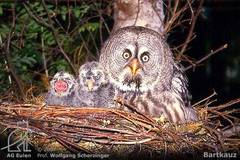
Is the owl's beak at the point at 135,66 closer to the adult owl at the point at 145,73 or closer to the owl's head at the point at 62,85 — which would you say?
the adult owl at the point at 145,73

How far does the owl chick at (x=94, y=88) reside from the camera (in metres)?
4.96

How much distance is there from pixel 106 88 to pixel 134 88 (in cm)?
23

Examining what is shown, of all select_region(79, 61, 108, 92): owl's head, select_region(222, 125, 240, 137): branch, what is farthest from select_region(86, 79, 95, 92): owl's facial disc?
select_region(222, 125, 240, 137): branch

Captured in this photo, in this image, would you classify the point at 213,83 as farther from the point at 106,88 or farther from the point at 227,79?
the point at 106,88

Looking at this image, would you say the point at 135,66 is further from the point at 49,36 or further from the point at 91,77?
the point at 49,36

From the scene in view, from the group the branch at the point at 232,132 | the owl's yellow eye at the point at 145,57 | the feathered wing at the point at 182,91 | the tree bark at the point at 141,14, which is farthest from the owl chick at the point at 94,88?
the branch at the point at 232,132

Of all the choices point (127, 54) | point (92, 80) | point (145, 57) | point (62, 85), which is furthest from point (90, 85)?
point (145, 57)

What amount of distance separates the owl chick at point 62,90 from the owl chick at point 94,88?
7cm

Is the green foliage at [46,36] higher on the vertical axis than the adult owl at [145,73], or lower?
higher

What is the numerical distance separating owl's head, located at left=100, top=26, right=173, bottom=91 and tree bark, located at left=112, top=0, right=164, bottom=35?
0.48m

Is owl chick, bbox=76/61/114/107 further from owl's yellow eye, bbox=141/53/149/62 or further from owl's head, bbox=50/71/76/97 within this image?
owl's yellow eye, bbox=141/53/149/62

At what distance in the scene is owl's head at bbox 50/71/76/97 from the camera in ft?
16.3

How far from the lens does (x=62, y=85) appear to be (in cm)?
497

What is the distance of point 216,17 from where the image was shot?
11242mm
